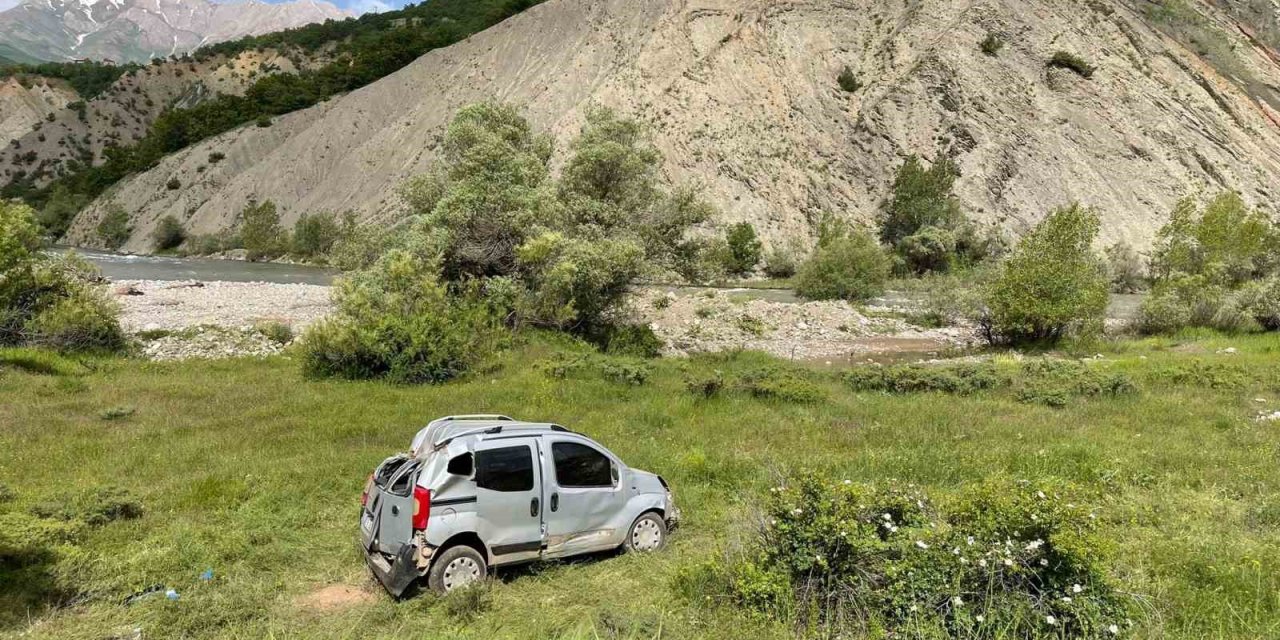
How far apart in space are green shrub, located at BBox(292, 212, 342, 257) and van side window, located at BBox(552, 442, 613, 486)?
192 feet

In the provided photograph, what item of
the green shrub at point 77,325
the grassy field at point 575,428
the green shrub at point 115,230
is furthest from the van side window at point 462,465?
the green shrub at point 115,230

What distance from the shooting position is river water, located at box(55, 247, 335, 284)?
4500cm

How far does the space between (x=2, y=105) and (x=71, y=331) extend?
15317 centimetres

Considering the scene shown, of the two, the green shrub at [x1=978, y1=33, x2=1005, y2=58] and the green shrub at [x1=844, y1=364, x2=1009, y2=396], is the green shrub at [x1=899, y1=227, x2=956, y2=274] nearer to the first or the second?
the green shrub at [x1=978, y1=33, x2=1005, y2=58]

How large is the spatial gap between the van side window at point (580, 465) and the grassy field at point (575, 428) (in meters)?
0.88

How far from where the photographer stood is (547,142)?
29062 mm

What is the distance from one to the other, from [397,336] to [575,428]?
6898 mm

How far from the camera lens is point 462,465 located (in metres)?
6.55

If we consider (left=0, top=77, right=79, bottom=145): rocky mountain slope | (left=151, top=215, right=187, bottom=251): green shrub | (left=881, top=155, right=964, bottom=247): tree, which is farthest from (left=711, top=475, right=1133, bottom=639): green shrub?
(left=0, top=77, right=79, bottom=145): rocky mountain slope

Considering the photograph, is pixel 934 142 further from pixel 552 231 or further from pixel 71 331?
pixel 71 331

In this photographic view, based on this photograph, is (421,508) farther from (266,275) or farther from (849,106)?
(849,106)

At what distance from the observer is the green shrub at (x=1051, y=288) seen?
2458cm

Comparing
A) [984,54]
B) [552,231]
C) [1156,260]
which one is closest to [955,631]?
[552,231]

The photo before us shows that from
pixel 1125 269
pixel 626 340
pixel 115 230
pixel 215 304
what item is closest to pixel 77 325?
pixel 215 304
